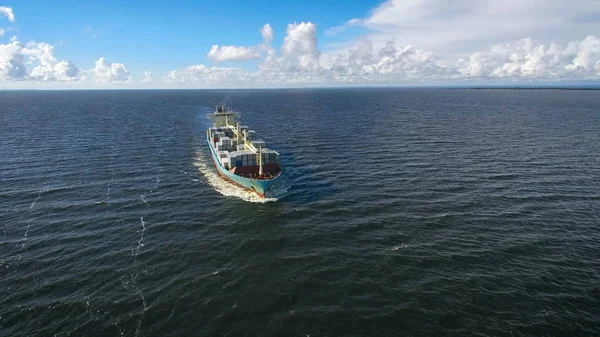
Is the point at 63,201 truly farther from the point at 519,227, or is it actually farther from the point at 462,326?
the point at 519,227

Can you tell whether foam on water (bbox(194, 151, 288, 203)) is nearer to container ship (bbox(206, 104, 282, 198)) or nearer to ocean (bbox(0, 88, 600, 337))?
ocean (bbox(0, 88, 600, 337))

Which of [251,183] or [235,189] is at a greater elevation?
[251,183]

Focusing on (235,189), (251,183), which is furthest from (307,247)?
(235,189)

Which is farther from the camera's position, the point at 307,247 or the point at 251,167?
the point at 251,167

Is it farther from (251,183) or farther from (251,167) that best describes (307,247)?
(251,167)

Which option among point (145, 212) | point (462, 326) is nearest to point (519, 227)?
point (462, 326)

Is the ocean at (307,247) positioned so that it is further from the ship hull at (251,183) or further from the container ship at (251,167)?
the container ship at (251,167)

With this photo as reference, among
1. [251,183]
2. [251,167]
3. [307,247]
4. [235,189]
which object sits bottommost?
[307,247]

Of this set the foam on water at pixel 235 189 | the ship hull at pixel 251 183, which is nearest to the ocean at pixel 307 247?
the foam on water at pixel 235 189

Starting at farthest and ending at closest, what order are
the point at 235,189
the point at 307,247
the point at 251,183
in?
the point at 235,189 < the point at 251,183 < the point at 307,247
